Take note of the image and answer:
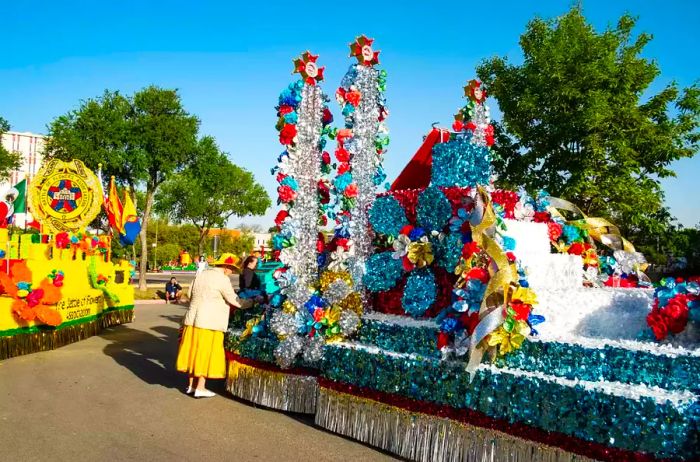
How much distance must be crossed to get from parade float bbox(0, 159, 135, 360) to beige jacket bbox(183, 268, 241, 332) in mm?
4463

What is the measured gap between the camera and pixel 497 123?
50.2 ft

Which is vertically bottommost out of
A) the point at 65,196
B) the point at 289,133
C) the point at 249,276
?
the point at 249,276

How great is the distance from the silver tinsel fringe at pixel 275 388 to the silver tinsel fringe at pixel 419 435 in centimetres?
47

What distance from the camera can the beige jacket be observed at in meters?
7.15

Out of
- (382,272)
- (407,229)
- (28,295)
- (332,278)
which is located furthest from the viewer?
(28,295)

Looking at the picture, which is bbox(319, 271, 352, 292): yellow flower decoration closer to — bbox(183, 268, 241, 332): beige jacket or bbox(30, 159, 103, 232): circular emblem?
bbox(183, 268, 241, 332): beige jacket

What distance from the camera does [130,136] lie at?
1013 inches

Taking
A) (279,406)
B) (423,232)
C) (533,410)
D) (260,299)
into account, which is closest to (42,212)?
(260,299)

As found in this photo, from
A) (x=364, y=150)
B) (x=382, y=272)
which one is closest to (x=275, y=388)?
(x=382, y=272)

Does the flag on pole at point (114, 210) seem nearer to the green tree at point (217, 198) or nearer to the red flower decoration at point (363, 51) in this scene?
the red flower decoration at point (363, 51)

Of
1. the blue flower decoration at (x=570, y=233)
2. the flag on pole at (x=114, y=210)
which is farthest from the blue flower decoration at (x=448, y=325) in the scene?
the flag on pole at (x=114, y=210)

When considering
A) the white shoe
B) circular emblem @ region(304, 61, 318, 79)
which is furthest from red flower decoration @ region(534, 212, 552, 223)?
the white shoe

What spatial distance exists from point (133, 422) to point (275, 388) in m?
1.53

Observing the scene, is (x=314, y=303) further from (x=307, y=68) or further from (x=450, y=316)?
(x=307, y=68)
